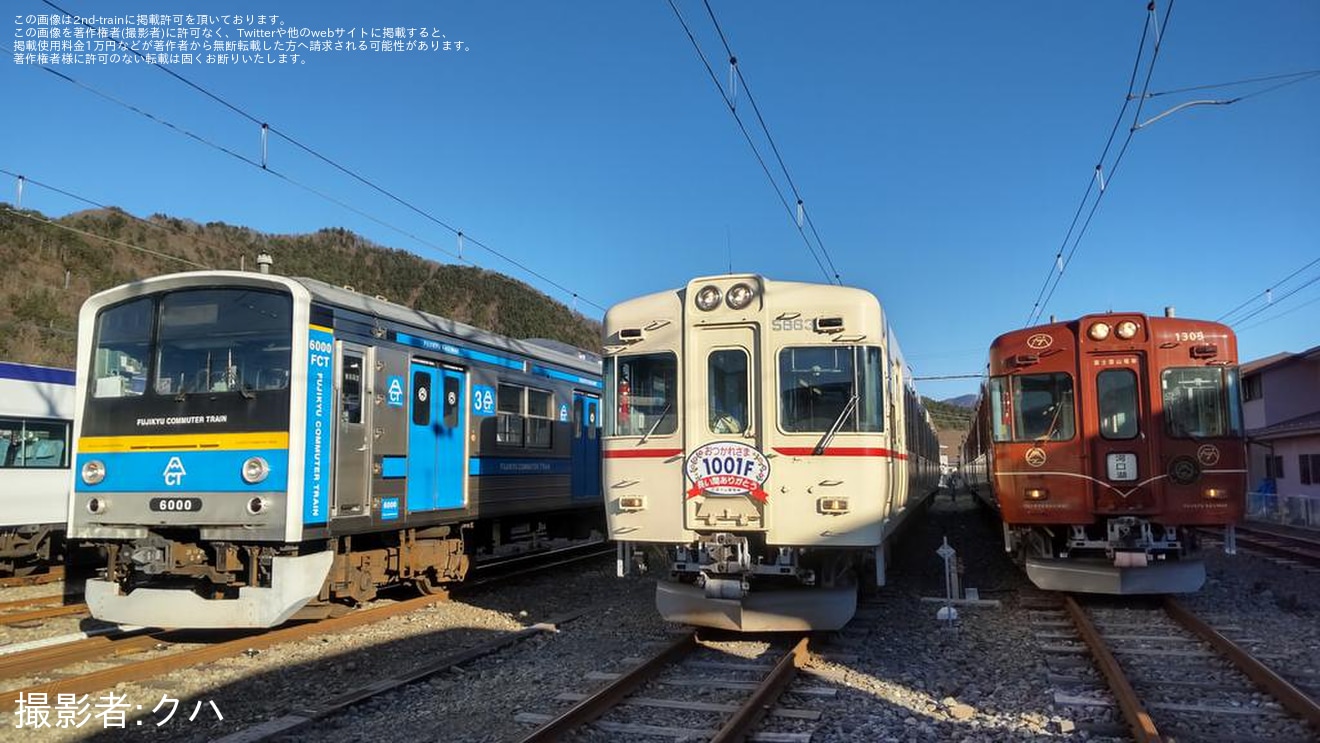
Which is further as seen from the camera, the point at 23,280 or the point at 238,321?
the point at 23,280

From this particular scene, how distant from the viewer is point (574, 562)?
13906 mm

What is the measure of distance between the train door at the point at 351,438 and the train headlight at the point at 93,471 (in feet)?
7.20

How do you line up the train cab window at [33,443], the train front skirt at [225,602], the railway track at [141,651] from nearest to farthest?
the railway track at [141,651] < the train front skirt at [225,602] < the train cab window at [33,443]

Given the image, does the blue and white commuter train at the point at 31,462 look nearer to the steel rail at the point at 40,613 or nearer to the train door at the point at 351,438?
the steel rail at the point at 40,613

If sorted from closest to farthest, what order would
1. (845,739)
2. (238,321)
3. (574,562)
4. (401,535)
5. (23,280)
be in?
(845,739) < (238,321) < (401,535) < (574,562) < (23,280)

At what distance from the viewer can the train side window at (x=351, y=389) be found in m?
8.34

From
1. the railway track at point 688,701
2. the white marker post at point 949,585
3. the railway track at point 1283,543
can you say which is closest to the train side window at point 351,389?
the railway track at point 688,701

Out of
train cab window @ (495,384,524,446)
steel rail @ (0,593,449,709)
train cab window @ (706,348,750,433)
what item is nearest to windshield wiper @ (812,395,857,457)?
train cab window @ (706,348,750,433)

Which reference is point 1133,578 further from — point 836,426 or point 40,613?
point 40,613

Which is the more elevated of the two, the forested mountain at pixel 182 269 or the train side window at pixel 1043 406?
the forested mountain at pixel 182 269

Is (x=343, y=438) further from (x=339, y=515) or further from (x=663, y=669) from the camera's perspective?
(x=663, y=669)

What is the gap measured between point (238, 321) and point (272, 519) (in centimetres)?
188

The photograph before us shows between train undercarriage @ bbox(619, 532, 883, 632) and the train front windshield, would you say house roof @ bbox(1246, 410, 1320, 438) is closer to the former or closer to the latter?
train undercarriage @ bbox(619, 532, 883, 632)

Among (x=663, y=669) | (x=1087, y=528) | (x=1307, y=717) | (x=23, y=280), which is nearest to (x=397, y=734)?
(x=663, y=669)
